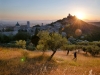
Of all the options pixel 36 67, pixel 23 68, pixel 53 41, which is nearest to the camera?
pixel 23 68

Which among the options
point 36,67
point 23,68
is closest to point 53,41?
point 36,67

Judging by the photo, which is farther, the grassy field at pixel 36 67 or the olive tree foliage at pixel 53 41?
the olive tree foliage at pixel 53 41

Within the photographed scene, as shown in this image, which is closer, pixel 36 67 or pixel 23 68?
pixel 23 68

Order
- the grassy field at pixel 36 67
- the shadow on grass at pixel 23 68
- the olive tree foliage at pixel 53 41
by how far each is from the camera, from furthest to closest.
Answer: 1. the olive tree foliage at pixel 53 41
2. the grassy field at pixel 36 67
3. the shadow on grass at pixel 23 68

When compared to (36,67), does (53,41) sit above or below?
below

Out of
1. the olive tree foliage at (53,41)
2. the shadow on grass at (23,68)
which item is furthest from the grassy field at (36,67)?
the olive tree foliage at (53,41)

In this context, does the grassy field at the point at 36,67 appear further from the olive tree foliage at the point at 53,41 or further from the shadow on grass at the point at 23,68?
the olive tree foliage at the point at 53,41

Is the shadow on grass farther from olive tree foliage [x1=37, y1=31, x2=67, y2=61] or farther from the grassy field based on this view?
olive tree foliage [x1=37, y1=31, x2=67, y2=61]

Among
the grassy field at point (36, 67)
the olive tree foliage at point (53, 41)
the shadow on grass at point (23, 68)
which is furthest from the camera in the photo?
the olive tree foliage at point (53, 41)

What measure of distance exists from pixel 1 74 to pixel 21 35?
8321cm

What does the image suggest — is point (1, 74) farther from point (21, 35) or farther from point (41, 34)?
point (21, 35)

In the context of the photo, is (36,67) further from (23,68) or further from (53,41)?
(53,41)

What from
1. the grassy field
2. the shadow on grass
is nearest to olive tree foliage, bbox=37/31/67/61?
the grassy field

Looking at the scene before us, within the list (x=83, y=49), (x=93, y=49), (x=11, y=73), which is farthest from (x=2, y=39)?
(x=11, y=73)
